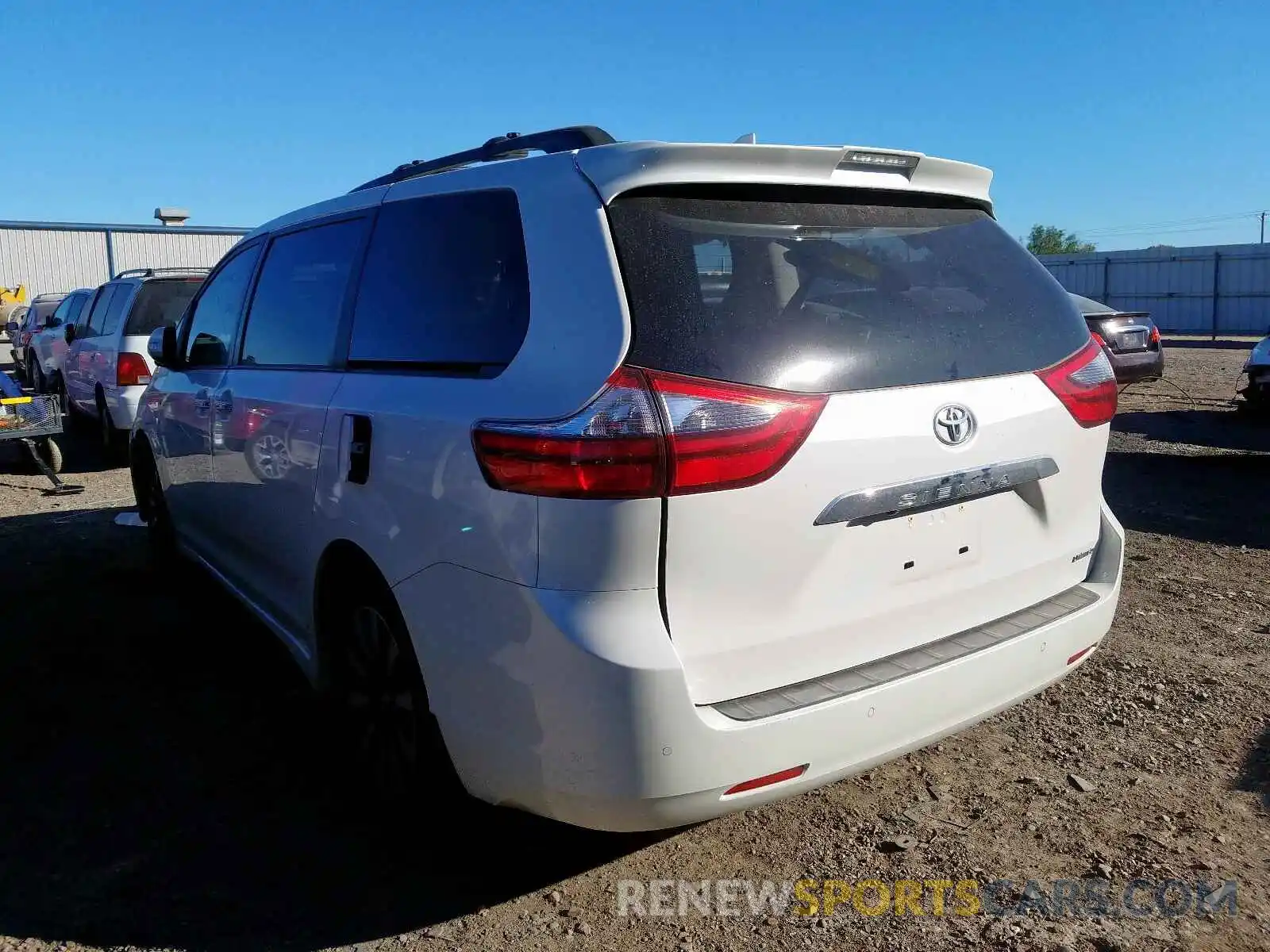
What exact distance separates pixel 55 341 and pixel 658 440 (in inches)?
564

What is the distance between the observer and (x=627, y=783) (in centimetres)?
230

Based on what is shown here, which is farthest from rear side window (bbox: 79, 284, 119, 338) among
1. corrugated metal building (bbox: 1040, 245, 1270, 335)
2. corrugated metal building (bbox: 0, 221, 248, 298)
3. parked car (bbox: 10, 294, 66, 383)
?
corrugated metal building (bbox: 1040, 245, 1270, 335)

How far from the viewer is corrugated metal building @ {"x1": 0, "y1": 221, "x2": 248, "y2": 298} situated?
34.7m

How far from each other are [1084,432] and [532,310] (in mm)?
1618

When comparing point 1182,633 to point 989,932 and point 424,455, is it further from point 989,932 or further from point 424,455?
point 424,455

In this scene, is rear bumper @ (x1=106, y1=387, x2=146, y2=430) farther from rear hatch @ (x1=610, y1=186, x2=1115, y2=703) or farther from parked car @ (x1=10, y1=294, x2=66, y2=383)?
parked car @ (x1=10, y1=294, x2=66, y2=383)

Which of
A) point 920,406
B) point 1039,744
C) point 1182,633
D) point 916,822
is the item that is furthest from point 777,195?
point 1182,633

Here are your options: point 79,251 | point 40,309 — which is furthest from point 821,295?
point 79,251

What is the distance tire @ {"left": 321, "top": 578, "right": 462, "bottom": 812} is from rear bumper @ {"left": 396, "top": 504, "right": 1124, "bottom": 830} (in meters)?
0.17

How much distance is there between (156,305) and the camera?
9.81m

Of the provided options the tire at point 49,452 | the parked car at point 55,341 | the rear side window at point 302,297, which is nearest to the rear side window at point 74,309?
the parked car at point 55,341

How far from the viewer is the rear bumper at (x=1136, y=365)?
10.9m

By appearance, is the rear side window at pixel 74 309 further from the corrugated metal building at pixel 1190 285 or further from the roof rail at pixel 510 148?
the corrugated metal building at pixel 1190 285

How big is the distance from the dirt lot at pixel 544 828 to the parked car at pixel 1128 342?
6.55 m
